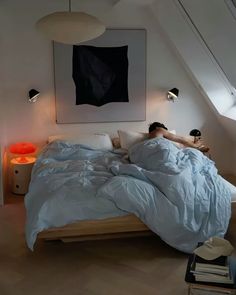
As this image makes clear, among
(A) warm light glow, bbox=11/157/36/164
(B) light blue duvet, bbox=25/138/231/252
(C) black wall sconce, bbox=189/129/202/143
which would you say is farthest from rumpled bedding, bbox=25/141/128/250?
(C) black wall sconce, bbox=189/129/202/143

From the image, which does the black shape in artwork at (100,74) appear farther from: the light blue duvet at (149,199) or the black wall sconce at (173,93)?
the light blue duvet at (149,199)

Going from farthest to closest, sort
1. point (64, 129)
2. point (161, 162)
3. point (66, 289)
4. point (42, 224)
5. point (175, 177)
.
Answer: point (64, 129)
point (161, 162)
point (175, 177)
point (42, 224)
point (66, 289)

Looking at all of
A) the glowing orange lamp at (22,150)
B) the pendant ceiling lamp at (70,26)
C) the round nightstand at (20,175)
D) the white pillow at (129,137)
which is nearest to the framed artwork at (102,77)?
the white pillow at (129,137)

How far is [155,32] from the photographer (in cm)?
486

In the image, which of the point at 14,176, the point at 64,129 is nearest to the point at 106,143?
the point at 64,129

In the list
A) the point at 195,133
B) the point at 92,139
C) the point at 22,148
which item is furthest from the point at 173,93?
the point at 22,148

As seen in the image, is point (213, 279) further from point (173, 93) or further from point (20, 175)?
point (173, 93)

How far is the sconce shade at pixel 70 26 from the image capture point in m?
2.81

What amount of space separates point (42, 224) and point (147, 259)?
861 millimetres

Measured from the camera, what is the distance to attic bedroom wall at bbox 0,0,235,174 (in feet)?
15.0

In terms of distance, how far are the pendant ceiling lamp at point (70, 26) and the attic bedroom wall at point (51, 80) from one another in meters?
1.76

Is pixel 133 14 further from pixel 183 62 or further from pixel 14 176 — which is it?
pixel 14 176

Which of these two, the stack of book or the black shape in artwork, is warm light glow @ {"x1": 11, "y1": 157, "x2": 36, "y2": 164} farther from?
the stack of book

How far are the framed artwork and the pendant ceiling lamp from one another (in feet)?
5.76
